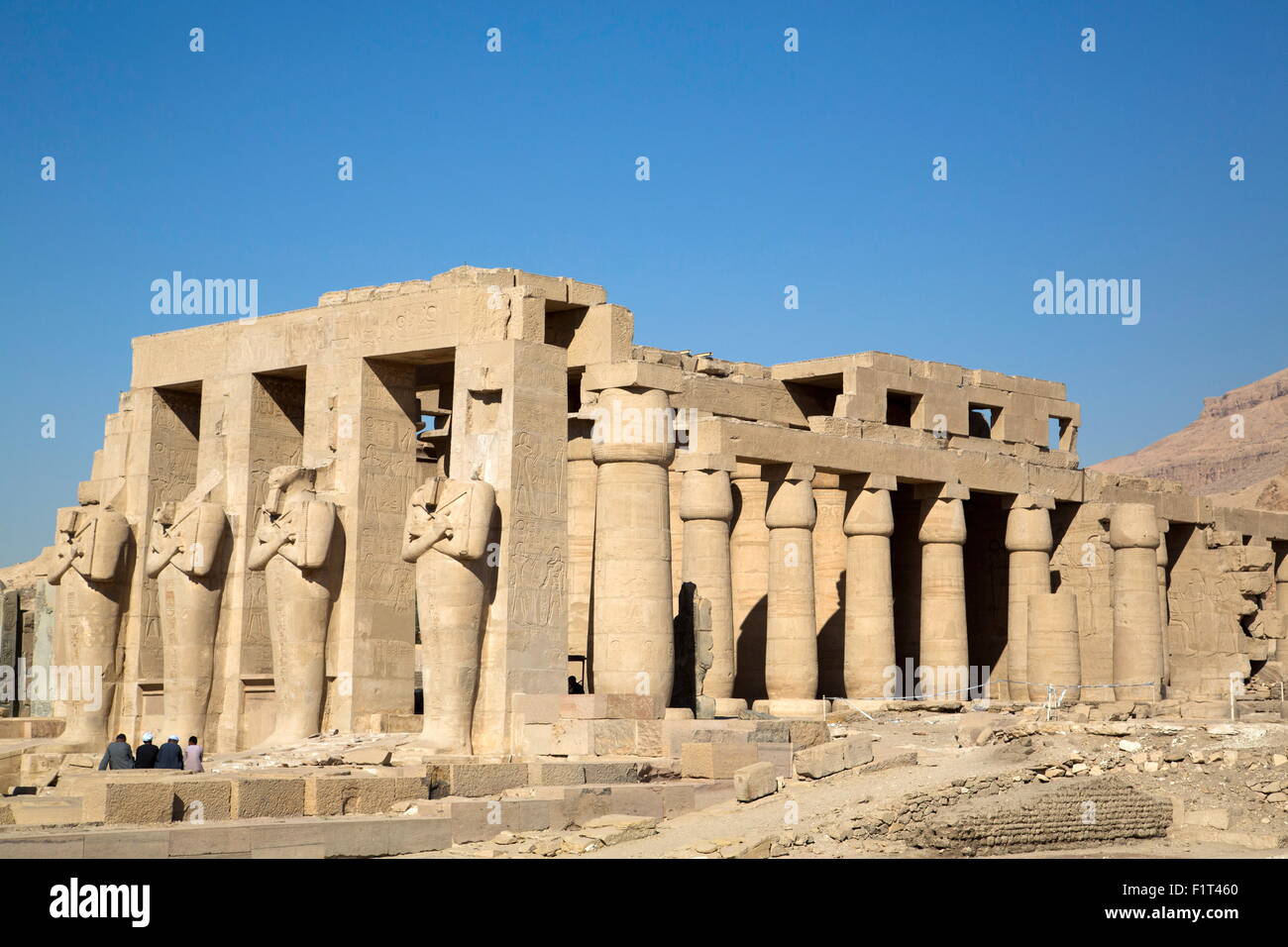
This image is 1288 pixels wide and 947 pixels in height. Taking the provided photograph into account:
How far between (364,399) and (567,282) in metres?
3.44

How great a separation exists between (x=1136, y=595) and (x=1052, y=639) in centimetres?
240

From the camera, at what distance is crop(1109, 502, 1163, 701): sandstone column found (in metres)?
37.7

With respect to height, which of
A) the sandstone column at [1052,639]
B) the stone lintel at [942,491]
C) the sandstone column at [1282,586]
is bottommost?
the sandstone column at [1052,639]

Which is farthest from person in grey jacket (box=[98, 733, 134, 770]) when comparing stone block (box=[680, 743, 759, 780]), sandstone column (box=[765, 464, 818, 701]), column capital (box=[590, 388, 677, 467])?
sandstone column (box=[765, 464, 818, 701])

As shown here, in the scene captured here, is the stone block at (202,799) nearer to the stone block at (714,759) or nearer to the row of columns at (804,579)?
the stone block at (714,759)

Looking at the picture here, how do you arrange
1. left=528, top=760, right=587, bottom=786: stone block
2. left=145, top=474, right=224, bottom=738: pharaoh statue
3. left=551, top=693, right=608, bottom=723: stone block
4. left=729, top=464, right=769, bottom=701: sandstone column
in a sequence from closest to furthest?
1. left=528, top=760, right=587, bottom=786: stone block
2. left=551, top=693, right=608, bottom=723: stone block
3. left=145, top=474, right=224, bottom=738: pharaoh statue
4. left=729, top=464, right=769, bottom=701: sandstone column

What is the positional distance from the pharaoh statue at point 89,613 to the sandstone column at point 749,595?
12606 millimetres

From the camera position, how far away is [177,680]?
86.8 feet

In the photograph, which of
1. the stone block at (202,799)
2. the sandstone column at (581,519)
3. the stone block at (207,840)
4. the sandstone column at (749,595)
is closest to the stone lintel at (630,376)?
the sandstone column at (581,519)

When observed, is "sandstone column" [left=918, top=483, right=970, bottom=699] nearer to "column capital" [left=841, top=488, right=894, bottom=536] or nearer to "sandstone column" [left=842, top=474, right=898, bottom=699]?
"sandstone column" [left=842, top=474, right=898, bottom=699]

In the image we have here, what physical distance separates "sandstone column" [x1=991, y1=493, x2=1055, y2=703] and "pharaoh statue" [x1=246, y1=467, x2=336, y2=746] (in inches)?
678

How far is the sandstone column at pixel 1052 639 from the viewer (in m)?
36.7
